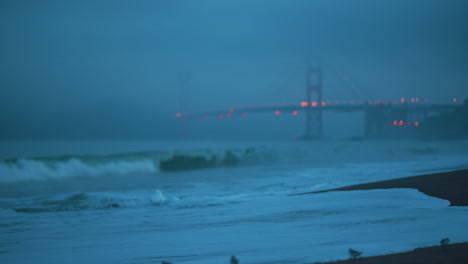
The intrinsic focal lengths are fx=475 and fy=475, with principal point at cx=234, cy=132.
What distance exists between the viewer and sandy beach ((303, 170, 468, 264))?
2707mm

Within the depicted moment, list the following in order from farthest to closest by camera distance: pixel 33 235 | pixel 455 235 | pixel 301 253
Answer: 1. pixel 33 235
2. pixel 455 235
3. pixel 301 253

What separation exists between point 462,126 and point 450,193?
34.2m

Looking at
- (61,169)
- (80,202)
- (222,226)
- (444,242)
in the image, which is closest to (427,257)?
(444,242)

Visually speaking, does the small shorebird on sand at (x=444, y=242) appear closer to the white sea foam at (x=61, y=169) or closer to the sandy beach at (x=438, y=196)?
the sandy beach at (x=438, y=196)

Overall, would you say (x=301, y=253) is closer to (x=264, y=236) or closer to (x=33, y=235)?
(x=264, y=236)

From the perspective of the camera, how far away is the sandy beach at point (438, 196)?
271 cm

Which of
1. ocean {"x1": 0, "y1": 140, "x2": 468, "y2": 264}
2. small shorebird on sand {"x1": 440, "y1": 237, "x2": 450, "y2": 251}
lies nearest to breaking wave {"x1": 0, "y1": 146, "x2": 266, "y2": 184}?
ocean {"x1": 0, "y1": 140, "x2": 468, "y2": 264}

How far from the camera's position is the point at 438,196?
5262 millimetres

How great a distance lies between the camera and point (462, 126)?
36156 mm

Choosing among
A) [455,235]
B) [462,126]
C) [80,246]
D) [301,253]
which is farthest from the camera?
[462,126]

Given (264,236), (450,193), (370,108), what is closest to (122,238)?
(264,236)

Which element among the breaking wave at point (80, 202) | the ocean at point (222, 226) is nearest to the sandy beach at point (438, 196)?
the ocean at point (222, 226)

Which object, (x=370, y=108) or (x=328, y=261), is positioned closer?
(x=328, y=261)

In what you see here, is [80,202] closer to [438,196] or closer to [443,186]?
[438,196]
